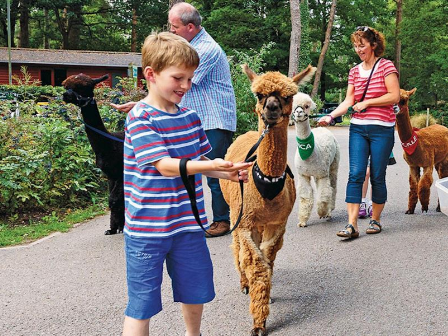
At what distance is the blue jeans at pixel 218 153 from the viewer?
5699mm

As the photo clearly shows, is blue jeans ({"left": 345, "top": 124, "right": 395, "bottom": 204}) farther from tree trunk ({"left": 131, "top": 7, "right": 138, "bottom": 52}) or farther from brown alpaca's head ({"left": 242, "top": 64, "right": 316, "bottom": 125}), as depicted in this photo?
tree trunk ({"left": 131, "top": 7, "right": 138, "bottom": 52})

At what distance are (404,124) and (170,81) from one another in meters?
4.93

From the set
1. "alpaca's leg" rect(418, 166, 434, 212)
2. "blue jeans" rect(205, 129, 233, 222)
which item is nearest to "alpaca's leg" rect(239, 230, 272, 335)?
"blue jeans" rect(205, 129, 233, 222)

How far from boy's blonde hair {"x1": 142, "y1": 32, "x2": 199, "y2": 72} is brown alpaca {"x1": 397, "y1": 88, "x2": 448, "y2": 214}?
15.6 feet

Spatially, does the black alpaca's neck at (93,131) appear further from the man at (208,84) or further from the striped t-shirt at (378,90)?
the striped t-shirt at (378,90)

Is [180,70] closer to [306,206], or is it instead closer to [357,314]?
[357,314]

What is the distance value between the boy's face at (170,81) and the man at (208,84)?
9.36 ft

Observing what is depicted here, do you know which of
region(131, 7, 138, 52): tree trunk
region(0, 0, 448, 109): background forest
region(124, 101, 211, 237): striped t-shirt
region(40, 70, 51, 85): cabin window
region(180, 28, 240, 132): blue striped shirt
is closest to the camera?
region(124, 101, 211, 237): striped t-shirt

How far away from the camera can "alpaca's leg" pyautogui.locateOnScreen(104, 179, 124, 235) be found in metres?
6.06

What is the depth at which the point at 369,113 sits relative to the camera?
5.85 meters

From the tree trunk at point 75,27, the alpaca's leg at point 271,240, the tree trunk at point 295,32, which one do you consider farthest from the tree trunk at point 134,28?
the alpaca's leg at point 271,240

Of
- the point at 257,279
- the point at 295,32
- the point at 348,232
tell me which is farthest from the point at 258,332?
the point at 295,32

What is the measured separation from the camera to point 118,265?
5.10m

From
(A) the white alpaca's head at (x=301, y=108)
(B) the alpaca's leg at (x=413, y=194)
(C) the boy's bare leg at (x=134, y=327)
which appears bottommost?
(B) the alpaca's leg at (x=413, y=194)
